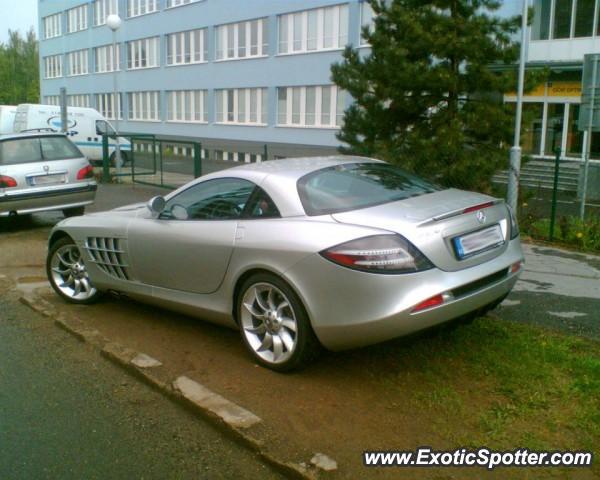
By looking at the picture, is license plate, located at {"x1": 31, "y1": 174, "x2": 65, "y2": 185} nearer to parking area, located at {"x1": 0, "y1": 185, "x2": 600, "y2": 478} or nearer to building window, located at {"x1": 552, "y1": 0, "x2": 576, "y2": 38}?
parking area, located at {"x1": 0, "y1": 185, "x2": 600, "y2": 478}

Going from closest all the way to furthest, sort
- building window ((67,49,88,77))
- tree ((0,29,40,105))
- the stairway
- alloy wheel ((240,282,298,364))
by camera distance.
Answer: alloy wheel ((240,282,298,364))
the stairway
building window ((67,49,88,77))
tree ((0,29,40,105))

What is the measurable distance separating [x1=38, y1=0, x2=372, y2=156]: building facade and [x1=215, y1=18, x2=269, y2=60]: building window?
0.18 ft

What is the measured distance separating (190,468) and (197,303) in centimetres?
187

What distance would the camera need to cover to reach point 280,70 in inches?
1387

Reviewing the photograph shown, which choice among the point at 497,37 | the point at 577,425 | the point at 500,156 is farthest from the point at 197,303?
the point at 497,37

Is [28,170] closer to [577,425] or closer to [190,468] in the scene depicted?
[190,468]

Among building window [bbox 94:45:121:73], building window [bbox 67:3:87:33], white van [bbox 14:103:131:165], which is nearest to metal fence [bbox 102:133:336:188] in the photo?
white van [bbox 14:103:131:165]

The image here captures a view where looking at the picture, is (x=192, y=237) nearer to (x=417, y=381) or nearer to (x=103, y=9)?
(x=417, y=381)

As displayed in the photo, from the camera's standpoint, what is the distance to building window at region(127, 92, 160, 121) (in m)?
46.8

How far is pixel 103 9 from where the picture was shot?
52.4 meters

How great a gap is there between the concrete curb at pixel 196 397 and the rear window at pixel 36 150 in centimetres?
619

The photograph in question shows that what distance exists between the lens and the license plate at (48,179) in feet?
36.7

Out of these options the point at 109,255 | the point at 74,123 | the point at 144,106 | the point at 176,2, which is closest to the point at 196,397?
the point at 109,255

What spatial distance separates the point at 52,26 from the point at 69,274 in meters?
62.1
